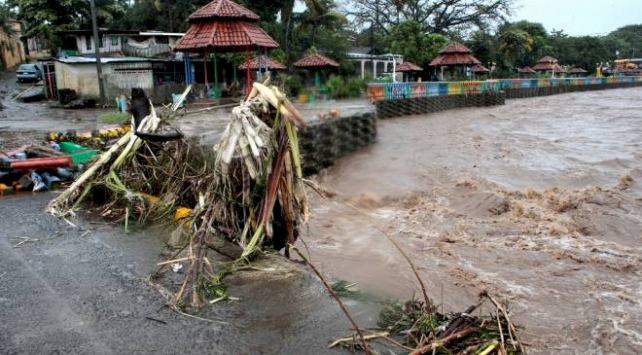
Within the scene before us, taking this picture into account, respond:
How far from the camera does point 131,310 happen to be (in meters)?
3.75

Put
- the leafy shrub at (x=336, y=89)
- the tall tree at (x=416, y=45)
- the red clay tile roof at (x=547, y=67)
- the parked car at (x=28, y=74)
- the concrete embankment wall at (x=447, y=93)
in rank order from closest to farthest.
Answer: the concrete embankment wall at (x=447, y=93) < the leafy shrub at (x=336, y=89) < the parked car at (x=28, y=74) < the tall tree at (x=416, y=45) < the red clay tile roof at (x=547, y=67)

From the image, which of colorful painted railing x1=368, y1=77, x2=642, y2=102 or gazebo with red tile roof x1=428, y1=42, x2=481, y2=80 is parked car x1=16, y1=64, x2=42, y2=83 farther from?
gazebo with red tile roof x1=428, y1=42, x2=481, y2=80

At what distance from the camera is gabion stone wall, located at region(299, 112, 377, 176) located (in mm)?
11758

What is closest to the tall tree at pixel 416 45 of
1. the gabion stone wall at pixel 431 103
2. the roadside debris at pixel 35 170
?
the gabion stone wall at pixel 431 103

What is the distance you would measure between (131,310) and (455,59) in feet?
95.7

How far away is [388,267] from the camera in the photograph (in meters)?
6.36

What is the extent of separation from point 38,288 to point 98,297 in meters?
0.59

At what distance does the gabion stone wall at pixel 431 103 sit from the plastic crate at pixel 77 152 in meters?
13.5

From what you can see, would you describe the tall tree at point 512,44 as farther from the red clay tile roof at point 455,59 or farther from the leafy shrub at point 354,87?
the leafy shrub at point 354,87

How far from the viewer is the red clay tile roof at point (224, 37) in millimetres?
17297

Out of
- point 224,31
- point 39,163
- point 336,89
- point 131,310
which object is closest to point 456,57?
point 336,89

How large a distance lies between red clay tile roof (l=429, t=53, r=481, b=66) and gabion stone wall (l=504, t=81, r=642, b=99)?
207 inches

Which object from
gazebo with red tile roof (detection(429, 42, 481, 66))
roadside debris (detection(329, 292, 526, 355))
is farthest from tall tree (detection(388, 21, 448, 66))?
roadside debris (detection(329, 292, 526, 355))

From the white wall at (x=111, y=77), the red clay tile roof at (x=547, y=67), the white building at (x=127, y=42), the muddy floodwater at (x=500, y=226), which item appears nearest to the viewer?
the muddy floodwater at (x=500, y=226)
